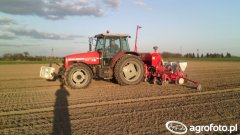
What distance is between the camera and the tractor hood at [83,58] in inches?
422

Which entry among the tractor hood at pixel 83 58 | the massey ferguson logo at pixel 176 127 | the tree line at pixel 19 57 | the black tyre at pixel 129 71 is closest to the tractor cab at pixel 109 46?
the tractor hood at pixel 83 58

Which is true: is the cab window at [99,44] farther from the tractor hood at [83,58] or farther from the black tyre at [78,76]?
the black tyre at [78,76]

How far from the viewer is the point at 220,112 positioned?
252 inches

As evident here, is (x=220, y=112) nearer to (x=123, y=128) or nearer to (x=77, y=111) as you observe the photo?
(x=123, y=128)

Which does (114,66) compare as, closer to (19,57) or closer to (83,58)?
(83,58)

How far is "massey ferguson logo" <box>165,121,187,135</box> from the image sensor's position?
16.6 feet

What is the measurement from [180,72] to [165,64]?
0.83 meters

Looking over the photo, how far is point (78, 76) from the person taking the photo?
10359mm

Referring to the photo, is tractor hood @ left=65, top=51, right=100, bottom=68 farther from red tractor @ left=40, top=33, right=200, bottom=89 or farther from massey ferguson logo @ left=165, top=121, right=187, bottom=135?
massey ferguson logo @ left=165, top=121, right=187, bottom=135

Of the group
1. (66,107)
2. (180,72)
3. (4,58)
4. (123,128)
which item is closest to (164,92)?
(180,72)

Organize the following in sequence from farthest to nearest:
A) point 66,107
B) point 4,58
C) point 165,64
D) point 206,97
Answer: point 4,58
point 165,64
point 206,97
point 66,107

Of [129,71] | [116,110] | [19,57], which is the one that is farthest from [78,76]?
[19,57]

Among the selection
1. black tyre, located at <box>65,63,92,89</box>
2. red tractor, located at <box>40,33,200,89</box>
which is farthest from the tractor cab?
black tyre, located at <box>65,63,92,89</box>

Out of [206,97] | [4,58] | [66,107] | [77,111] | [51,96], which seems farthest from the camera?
[4,58]
